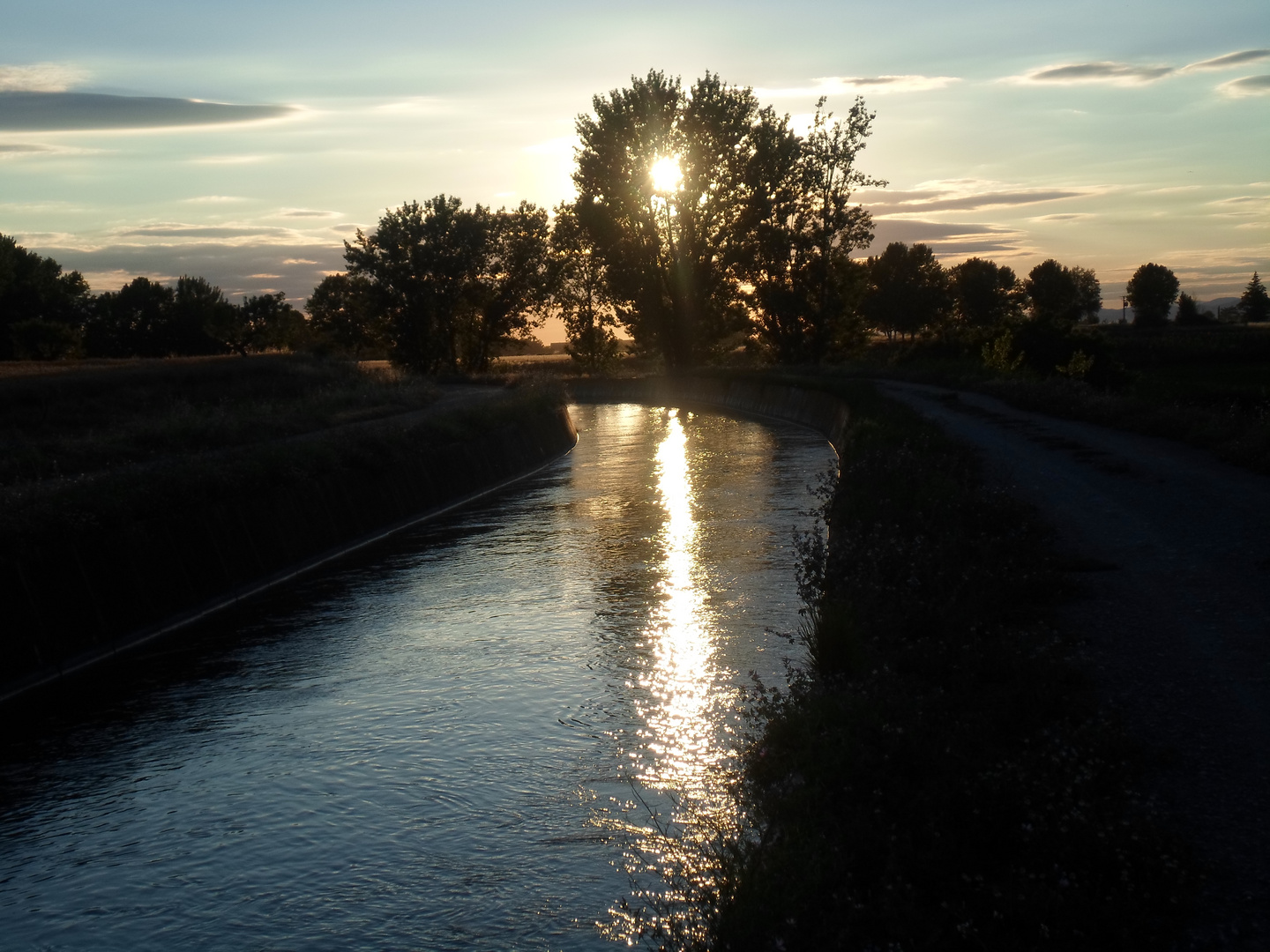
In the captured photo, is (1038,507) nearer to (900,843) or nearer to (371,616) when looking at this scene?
(371,616)

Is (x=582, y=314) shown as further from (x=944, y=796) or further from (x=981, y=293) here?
(x=944, y=796)

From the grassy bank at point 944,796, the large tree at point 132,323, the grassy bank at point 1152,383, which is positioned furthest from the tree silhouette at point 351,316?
the grassy bank at point 944,796

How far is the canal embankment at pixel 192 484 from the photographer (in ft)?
43.5

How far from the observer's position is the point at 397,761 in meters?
9.87

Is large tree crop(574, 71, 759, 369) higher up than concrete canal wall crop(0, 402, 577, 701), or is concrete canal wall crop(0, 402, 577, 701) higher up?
large tree crop(574, 71, 759, 369)

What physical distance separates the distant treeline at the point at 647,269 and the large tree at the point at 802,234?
0.10m

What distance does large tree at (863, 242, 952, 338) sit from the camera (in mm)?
155875

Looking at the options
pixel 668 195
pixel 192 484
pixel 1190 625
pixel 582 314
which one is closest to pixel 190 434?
pixel 192 484

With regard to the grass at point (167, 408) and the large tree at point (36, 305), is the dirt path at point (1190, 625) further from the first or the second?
the large tree at point (36, 305)

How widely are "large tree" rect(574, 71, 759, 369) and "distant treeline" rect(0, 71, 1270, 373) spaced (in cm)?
9

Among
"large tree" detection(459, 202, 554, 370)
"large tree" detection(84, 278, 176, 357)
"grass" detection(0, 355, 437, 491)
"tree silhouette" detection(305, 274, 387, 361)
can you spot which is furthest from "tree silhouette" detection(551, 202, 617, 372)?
"grass" detection(0, 355, 437, 491)

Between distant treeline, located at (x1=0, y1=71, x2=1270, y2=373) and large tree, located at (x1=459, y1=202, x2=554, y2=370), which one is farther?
large tree, located at (x1=459, y1=202, x2=554, y2=370)

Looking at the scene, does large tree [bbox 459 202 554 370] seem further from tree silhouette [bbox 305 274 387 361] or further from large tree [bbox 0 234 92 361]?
large tree [bbox 0 234 92 361]

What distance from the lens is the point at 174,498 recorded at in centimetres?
1603
